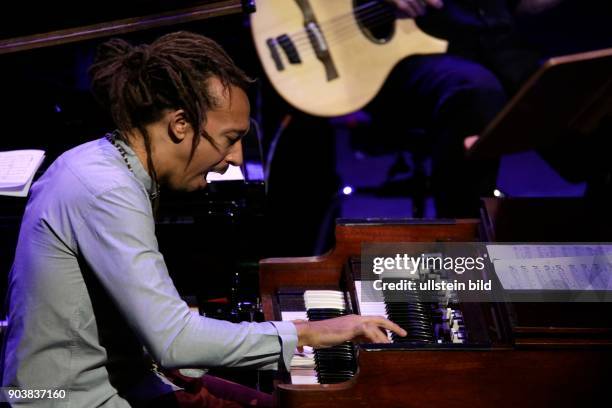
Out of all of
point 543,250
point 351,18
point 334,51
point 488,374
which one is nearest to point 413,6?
point 351,18

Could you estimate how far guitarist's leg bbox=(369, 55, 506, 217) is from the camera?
3844 mm

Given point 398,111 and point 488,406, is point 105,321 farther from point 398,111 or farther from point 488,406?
point 398,111

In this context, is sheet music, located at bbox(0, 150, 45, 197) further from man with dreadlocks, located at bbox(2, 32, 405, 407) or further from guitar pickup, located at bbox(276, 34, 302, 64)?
guitar pickup, located at bbox(276, 34, 302, 64)

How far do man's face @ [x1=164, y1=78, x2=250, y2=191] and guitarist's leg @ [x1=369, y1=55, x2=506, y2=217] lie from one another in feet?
7.14

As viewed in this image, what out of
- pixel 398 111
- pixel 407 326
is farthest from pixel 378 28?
pixel 407 326

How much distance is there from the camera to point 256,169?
252cm

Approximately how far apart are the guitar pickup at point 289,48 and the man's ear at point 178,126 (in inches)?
85.0

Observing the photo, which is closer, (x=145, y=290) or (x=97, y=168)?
(x=145, y=290)

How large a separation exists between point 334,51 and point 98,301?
2508 millimetres

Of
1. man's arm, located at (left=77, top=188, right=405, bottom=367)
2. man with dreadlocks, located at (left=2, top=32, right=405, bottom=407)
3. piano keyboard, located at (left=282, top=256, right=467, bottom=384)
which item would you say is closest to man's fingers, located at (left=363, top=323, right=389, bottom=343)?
man with dreadlocks, located at (left=2, top=32, right=405, bottom=407)

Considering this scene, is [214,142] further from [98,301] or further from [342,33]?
[342,33]

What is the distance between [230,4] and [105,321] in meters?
1.23

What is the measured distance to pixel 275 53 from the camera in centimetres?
385

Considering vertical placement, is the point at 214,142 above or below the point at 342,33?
below
